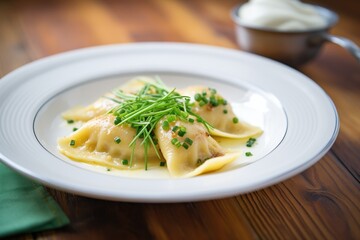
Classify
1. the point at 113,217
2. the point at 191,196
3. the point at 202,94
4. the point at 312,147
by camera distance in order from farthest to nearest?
the point at 202,94, the point at 312,147, the point at 113,217, the point at 191,196

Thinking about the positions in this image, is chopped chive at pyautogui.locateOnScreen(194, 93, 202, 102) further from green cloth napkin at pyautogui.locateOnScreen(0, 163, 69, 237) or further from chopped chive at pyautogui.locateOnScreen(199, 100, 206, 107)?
green cloth napkin at pyautogui.locateOnScreen(0, 163, 69, 237)

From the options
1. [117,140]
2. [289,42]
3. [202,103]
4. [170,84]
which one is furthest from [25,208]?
[289,42]

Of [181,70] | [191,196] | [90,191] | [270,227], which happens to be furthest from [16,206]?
[181,70]

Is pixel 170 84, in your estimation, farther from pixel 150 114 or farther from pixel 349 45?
pixel 349 45

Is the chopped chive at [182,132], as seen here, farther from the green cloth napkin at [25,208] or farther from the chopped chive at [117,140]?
the green cloth napkin at [25,208]

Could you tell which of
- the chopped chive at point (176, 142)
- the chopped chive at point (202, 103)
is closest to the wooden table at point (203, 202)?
the chopped chive at point (176, 142)

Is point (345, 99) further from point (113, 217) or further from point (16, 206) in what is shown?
point (16, 206)

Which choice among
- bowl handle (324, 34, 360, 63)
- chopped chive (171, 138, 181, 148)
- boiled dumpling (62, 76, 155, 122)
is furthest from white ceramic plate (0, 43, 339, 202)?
bowl handle (324, 34, 360, 63)
